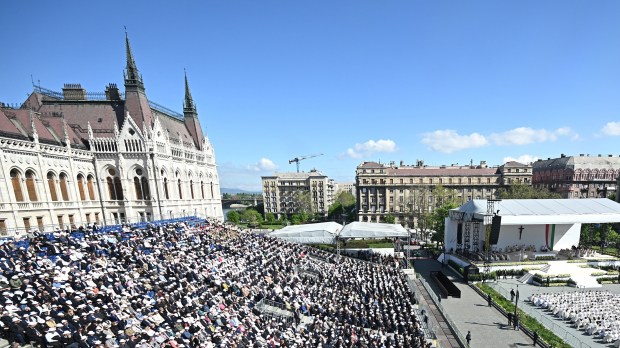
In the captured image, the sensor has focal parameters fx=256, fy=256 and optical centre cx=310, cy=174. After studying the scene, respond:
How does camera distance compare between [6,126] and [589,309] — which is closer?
[589,309]

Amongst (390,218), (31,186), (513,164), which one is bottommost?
(390,218)

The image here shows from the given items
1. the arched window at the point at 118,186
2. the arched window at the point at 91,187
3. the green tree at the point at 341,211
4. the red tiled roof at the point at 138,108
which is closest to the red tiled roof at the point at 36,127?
the arched window at the point at 91,187

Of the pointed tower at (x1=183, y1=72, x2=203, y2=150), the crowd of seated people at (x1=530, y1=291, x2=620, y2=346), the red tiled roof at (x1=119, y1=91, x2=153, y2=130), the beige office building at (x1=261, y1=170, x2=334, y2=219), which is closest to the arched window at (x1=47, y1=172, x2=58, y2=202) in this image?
the red tiled roof at (x1=119, y1=91, x2=153, y2=130)

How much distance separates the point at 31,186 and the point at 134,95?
16.9m

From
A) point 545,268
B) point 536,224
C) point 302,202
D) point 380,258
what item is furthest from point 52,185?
point 302,202

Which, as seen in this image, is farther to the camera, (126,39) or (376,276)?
(126,39)

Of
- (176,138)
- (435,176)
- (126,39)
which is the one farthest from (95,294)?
(435,176)

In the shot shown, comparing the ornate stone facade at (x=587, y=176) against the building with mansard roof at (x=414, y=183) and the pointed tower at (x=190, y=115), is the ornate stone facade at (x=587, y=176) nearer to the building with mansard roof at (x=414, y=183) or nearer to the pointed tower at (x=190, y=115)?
the building with mansard roof at (x=414, y=183)

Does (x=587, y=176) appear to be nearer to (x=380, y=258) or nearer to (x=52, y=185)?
(x=380, y=258)

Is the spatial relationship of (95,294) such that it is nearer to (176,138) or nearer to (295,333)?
(295,333)

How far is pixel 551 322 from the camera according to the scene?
60.6ft

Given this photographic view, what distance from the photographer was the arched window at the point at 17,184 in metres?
24.2

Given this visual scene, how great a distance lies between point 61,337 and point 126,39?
40358 mm

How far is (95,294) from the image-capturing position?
40.8 feet
